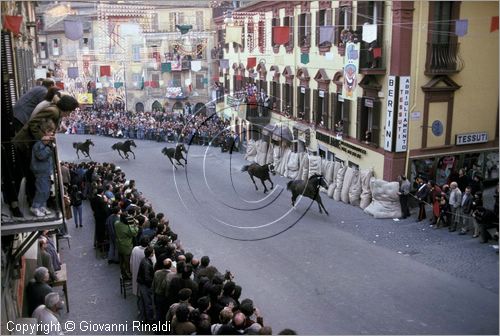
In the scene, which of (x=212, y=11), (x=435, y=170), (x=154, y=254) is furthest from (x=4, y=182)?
(x=212, y=11)

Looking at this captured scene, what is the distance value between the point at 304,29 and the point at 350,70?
170 inches

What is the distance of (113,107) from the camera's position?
40812 mm

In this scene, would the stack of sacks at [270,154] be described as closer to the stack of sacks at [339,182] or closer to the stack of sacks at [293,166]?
the stack of sacks at [293,166]

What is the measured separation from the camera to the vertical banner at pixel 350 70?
16.8 metres

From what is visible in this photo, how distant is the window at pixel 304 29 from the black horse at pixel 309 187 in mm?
7037

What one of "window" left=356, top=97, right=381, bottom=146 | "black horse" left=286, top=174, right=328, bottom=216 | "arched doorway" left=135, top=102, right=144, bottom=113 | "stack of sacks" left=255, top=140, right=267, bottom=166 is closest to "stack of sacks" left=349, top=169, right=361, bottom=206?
"black horse" left=286, top=174, right=328, bottom=216

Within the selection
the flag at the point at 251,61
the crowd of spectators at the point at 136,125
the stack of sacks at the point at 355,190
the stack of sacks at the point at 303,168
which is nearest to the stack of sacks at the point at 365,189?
the stack of sacks at the point at 355,190

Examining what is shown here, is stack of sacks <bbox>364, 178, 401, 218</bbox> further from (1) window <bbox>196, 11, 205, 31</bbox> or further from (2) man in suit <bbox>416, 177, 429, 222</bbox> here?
(1) window <bbox>196, 11, 205, 31</bbox>

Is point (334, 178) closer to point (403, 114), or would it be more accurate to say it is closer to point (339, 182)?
point (339, 182)

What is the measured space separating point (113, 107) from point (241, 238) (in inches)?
1176

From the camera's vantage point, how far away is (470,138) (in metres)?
17.2

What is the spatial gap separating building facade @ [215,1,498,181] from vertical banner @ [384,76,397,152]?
0.03m

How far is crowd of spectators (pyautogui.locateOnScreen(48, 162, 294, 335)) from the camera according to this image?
625 centimetres

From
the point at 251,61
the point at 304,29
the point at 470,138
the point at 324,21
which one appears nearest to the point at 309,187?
the point at 470,138
